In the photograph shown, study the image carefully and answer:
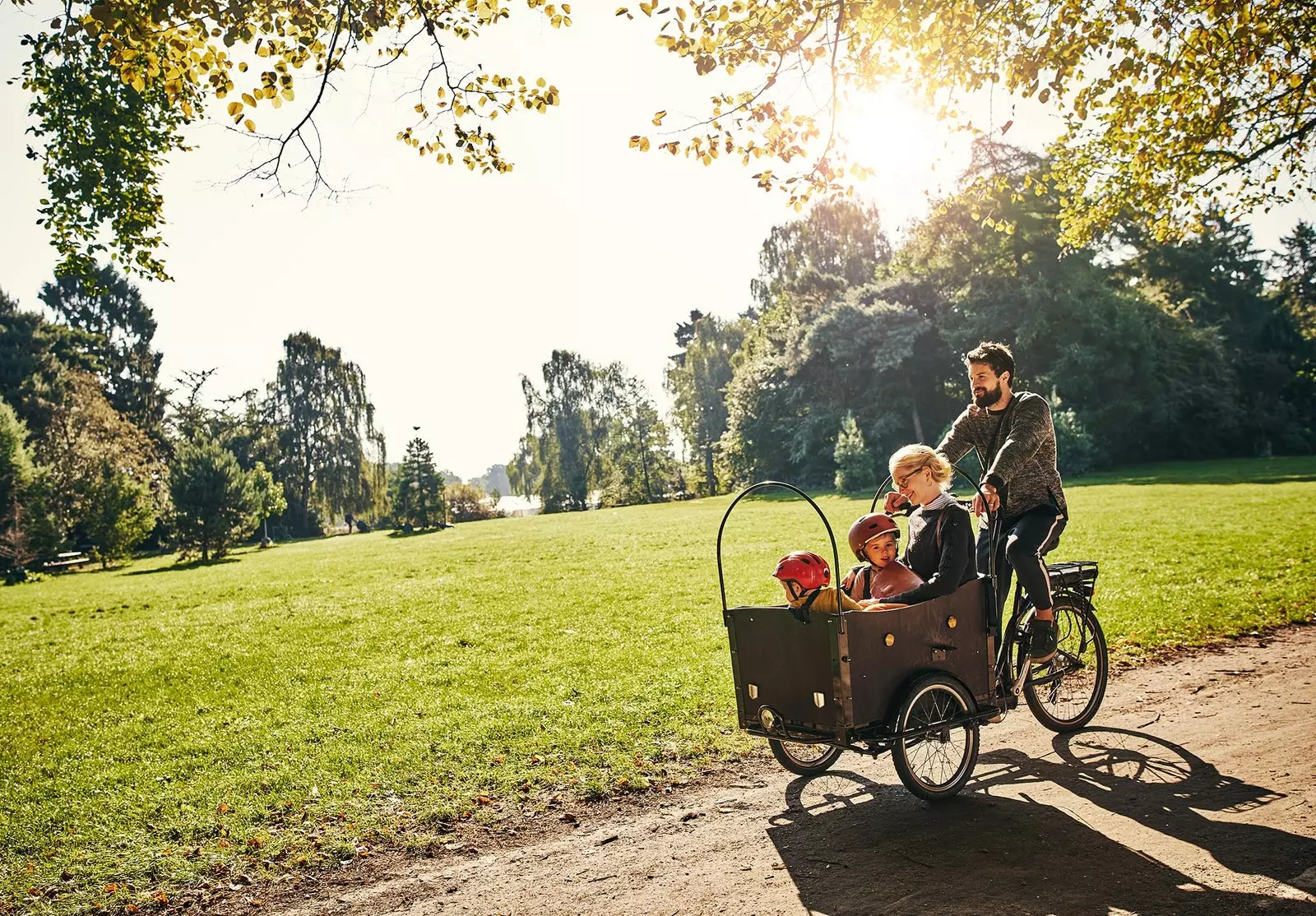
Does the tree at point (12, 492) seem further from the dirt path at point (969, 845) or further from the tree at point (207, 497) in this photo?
the dirt path at point (969, 845)

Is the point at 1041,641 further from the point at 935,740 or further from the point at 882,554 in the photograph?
the point at 882,554

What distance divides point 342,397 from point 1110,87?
173 ft

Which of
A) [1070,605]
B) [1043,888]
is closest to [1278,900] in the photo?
[1043,888]

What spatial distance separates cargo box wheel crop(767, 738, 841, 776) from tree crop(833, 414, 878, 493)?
37.2 metres

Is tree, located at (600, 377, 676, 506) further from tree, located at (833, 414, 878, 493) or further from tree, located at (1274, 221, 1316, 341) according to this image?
tree, located at (1274, 221, 1316, 341)

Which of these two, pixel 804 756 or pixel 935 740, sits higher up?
pixel 935 740

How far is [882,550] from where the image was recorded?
16.9ft

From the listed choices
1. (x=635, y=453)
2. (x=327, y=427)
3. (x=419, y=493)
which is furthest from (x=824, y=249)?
(x=327, y=427)

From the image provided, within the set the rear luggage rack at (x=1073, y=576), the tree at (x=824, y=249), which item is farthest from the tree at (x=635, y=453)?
Answer: the rear luggage rack at (x=1073, y=576)

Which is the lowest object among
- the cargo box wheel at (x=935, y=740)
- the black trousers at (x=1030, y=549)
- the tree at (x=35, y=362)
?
the cargo box wheel at (x=935, y=740)

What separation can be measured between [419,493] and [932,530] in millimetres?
44204

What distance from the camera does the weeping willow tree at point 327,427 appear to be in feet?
185

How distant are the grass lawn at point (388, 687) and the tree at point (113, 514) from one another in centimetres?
1636

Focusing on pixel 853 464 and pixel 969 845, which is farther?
pixel 853 464
